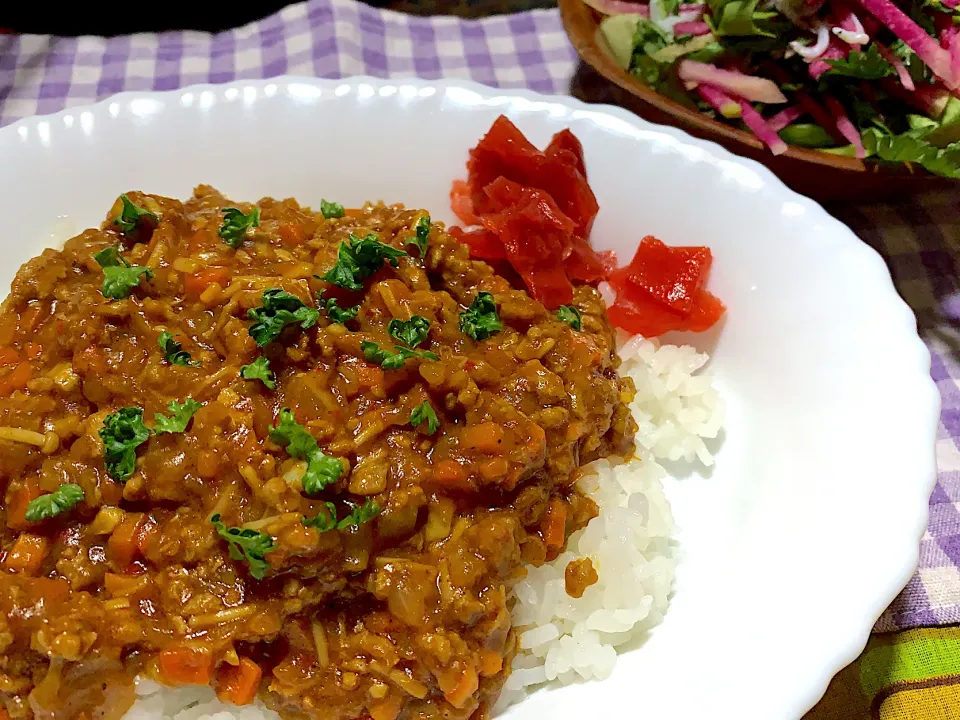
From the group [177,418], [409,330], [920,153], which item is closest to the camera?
[177,418]

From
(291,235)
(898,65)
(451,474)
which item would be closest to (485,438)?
(451,474)

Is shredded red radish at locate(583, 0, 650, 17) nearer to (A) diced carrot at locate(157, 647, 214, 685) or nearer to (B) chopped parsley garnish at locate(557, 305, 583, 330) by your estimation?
(B) chopped parsley garnish at locate(557, 305, 583, 330)

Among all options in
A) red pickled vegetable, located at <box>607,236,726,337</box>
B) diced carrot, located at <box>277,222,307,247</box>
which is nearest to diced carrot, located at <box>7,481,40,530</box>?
diced carrot, located at <box>277,222,307,247</box>

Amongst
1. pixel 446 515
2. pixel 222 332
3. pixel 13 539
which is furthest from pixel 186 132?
pixel 446 515

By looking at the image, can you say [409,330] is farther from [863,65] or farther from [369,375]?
[863,65]

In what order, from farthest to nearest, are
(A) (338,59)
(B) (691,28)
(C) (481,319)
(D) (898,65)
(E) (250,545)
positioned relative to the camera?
1. (A) (338,59)
2. (B) (691,28)
3. (D) (898,65)
4. (C) (481,319)
5. (E) (250,545)

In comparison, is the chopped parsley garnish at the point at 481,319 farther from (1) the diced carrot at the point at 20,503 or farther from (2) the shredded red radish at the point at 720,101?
(2) the shredded red radish at the point at 720,101
